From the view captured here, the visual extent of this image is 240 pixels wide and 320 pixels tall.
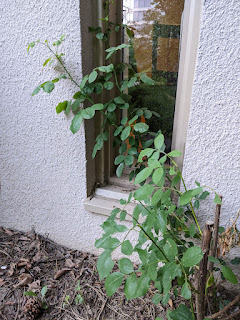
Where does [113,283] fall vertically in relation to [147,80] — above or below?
below

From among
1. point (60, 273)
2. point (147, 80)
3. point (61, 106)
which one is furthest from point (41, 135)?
point (60, 273)

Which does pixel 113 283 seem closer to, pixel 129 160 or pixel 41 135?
pixel 129 160

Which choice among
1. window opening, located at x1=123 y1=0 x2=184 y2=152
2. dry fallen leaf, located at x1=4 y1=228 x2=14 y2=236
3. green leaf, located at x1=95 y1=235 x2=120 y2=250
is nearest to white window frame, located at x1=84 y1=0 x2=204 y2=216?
window opening, located at x1=123 y1=0 x2=184 y2=152

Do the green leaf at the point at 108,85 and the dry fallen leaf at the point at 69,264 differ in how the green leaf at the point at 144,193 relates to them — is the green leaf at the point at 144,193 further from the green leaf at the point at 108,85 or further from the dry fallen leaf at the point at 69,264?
the dry fallen leaf at the point at 69,264

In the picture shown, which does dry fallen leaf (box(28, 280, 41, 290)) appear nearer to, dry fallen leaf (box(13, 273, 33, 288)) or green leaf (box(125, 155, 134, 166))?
dry fallen leaf (box(13, 273, 33, 288))

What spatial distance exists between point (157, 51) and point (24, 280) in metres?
1.55

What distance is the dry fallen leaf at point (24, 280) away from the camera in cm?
150

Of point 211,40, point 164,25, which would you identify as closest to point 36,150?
point 164,25

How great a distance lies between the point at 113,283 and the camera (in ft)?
2.81

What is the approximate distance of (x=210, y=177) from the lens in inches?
49.5

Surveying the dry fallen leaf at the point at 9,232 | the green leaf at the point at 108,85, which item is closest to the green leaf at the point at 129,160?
the green leaf at the point at 108,85

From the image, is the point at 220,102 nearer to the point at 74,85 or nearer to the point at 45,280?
the point at 74,85

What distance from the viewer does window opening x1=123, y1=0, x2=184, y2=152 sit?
136 cm

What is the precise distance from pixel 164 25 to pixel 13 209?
1.60m
